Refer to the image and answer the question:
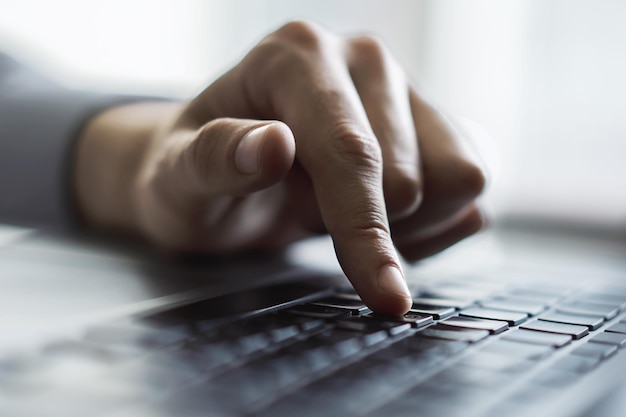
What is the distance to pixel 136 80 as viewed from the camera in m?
1.42

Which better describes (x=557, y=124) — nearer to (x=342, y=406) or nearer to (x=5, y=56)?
(x=5, y=56)

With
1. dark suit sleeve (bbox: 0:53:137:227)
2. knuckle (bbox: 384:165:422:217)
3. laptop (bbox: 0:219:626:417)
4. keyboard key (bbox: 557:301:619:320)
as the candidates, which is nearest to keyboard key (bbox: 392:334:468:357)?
laptop (bbox: 0:219:626:417)

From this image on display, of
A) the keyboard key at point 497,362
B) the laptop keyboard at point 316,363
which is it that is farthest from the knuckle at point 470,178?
the keyboard key at point 497,362

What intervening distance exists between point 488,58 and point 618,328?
5.30 feet

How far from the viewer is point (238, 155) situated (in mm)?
390

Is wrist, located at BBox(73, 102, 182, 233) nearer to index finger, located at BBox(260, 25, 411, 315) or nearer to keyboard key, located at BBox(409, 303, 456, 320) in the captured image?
index finger, located at BBox(260, 25, 411, 315)

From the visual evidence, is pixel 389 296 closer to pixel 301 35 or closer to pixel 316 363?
pixel 316 363

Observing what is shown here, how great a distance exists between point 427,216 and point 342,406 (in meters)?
0.41

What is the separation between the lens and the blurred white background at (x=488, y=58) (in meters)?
1.38

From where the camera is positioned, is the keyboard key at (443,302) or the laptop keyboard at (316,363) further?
the keyboard key at (443,302)

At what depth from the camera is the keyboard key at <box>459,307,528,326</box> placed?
34cm

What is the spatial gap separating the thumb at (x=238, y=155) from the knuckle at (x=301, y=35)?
0.13 m

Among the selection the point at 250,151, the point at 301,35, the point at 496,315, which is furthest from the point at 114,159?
the point at 496,315

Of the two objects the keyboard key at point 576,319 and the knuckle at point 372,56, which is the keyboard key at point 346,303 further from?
the knuckle at point 372,56
